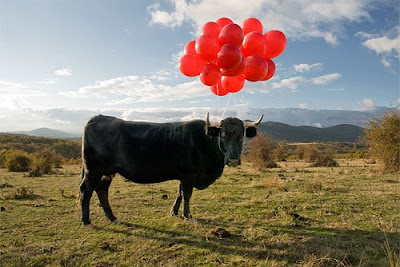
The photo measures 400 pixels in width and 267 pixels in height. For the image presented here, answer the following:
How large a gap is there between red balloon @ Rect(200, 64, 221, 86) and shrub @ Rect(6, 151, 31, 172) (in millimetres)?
22022

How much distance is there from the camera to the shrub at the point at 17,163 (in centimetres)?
2303

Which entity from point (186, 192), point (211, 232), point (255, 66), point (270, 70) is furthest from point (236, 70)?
point (211, 232)


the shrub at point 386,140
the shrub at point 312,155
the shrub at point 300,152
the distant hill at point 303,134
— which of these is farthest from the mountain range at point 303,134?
the shrub at point 386,140

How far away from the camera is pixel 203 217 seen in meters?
7.64

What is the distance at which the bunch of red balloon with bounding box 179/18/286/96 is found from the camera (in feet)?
22.8

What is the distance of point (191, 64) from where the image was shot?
26.0 ft

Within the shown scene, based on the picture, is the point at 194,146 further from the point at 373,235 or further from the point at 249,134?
the point at 373,235

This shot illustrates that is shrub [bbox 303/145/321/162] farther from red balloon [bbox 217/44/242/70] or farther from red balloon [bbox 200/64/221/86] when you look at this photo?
red balloon [bbox 217/44/242/70]

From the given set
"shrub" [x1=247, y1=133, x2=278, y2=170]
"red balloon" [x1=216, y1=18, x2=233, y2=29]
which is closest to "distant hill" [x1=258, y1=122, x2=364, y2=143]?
"shrub" [x1=247, y1=133, x2=278, y2=170]

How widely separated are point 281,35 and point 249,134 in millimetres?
3225

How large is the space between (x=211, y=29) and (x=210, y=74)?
51.2 inches

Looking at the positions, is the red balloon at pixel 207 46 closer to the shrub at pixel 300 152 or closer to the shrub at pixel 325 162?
the shrub at pixel 325 162

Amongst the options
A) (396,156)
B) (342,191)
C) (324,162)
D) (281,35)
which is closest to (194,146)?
(281,35)

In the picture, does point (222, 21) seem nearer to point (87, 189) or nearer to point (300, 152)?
point (87, 189)
